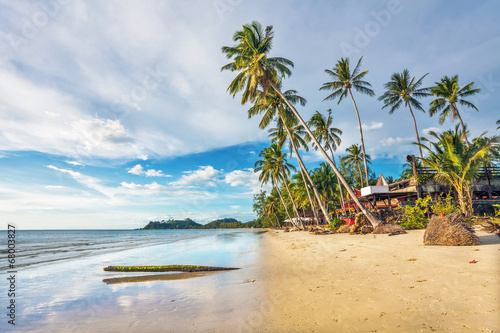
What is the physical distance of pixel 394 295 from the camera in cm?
392

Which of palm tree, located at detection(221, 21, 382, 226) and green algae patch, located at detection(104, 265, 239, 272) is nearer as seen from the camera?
green algae patch, located at detection(104, 265, 239, 272)

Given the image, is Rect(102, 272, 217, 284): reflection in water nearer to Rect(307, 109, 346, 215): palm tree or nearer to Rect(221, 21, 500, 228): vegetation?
Rect(221, 21, 500, 228): vegetation

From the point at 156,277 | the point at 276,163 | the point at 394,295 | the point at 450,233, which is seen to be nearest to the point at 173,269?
the point at 156,277

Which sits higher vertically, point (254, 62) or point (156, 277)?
point (254, 62)

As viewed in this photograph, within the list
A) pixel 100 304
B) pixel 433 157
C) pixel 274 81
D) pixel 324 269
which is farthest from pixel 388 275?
pixel 274 81

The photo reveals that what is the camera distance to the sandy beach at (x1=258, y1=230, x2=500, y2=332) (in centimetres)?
299

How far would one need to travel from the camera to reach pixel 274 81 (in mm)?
18594

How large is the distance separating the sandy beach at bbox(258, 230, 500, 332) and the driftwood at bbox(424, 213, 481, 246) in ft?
2.02

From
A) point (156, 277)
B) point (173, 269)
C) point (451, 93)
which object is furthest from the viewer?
point (451, 93)

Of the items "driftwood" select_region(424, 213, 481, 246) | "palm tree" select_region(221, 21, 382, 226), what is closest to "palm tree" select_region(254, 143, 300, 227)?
"palm tree" select_region(221, 21, 382, 226)

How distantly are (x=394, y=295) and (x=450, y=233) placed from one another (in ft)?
17.6

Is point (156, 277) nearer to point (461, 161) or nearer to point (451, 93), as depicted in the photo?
point (461, 161)

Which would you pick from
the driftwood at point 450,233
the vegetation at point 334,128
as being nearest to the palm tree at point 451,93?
the vegetation at point 334,128

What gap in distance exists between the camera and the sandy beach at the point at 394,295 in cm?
299
